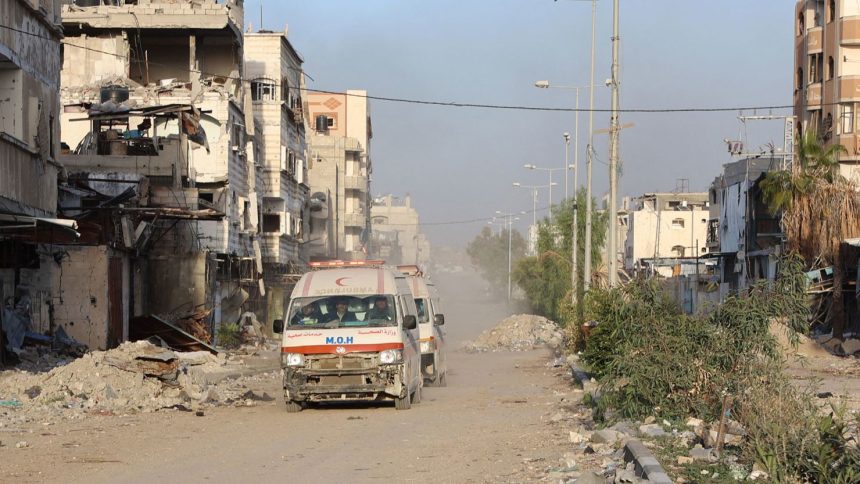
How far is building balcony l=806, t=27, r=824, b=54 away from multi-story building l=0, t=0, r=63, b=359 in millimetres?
41843

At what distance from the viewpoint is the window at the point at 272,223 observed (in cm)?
5547

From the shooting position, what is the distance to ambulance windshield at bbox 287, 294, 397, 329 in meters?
19.5

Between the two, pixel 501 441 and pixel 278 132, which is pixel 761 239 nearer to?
pixel 278 132

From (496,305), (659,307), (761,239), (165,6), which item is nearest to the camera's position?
(659,307)

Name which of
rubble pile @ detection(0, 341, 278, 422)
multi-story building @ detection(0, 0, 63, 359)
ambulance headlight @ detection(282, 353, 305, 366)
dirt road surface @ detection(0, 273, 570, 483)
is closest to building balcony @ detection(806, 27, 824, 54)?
multi-story building @ detection(0, 0, 63, 359)

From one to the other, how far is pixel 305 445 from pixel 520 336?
40.5 metres

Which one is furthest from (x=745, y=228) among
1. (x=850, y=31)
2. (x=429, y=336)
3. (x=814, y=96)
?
(x=429, y=336)

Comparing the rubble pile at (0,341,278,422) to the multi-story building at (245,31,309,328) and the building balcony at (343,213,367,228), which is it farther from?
the building balcony at (343,213,367,228)

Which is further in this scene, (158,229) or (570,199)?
(570,199)

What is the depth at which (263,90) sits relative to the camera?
2188 inches

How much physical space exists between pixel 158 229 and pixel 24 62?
13790mm

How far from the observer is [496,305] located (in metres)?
133

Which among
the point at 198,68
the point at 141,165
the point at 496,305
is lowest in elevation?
the point at 496,305

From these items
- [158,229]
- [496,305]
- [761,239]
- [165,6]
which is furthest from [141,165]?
[496,305]
